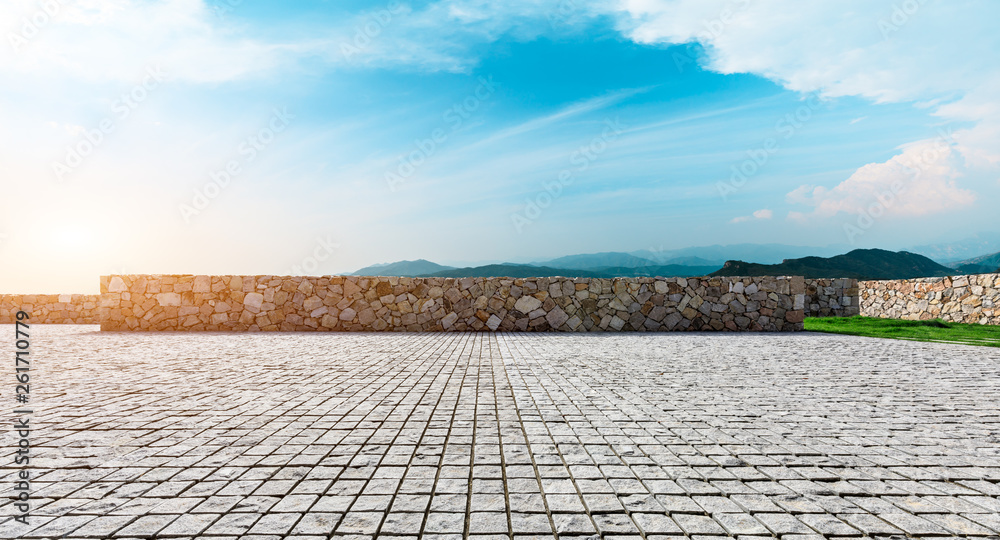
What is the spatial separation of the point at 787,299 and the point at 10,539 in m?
14.5

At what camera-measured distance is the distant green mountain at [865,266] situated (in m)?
32.4

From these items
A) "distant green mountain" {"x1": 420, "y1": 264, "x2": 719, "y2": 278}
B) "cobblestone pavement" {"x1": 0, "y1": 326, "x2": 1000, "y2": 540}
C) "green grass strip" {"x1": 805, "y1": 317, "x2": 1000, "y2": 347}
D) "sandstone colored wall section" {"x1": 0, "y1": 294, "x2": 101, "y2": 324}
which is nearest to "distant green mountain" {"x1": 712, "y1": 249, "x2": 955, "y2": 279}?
"distant green mountain" {"x1": 420, "y1": 264, "x2": 719, "y2": 278}

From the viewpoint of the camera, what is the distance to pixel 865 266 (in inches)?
1490

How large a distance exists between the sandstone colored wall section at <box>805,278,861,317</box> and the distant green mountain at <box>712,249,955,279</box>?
8025mm

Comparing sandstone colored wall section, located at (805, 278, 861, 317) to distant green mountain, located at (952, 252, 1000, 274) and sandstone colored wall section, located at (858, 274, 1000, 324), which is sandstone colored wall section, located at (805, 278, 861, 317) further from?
distant green mountain, located at (952, 252, 1000, 274)

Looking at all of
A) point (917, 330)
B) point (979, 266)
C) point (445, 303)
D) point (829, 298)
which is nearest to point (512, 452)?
point (445, 303)

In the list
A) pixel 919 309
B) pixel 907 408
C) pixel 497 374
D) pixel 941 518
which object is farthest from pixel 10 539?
pixel 919 309

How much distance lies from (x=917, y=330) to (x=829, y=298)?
8063 millimetres

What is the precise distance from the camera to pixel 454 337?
37.1 ft

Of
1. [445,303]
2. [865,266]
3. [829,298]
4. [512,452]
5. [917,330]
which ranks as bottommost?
[917,330]

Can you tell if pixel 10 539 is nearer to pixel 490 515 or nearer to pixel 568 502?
pixel 490 515

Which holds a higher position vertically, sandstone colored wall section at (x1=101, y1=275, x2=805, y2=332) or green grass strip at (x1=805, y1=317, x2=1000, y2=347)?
sandstone colored wall section at (x1=101, y1=275, x2=805, y2=332)

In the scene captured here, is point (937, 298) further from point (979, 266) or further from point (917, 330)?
point (979, 266)

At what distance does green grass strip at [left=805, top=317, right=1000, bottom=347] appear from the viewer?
10.6m
